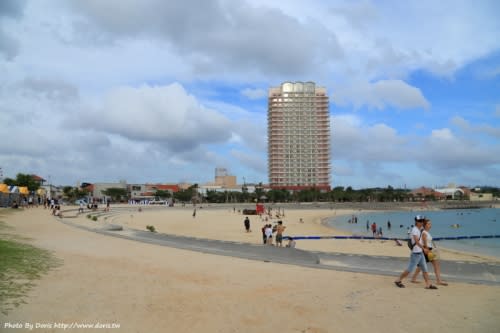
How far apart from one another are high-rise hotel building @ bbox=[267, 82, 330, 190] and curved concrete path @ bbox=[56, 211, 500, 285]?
121 meters

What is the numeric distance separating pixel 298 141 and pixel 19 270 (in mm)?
129722

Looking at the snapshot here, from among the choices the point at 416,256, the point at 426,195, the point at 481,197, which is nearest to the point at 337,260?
the point at 416,256

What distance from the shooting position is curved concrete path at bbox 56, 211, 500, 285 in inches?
365

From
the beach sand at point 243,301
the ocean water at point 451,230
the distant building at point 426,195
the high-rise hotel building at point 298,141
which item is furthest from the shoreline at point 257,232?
the distant building at point 426,195

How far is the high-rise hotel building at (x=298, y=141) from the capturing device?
135250 millimetres

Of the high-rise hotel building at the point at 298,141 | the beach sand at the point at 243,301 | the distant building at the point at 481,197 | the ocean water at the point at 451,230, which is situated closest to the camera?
the beach sand at the point at 243,301

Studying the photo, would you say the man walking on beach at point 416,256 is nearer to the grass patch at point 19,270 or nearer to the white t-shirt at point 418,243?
the white t-shirt at point 418,243

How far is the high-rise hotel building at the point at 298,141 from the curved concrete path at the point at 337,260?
121 m

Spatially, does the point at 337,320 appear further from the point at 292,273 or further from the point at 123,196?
the point at 123,196

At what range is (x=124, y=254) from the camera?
11438 mm

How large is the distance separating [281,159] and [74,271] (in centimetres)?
12789

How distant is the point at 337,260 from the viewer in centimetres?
1135

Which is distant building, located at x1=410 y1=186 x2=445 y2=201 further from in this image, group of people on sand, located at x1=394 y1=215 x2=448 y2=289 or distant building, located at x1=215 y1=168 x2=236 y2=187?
group of people on sand, located at x1=394 y1=215 x2=448 y2=289

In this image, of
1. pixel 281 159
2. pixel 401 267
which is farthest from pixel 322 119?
pixel 401 267
